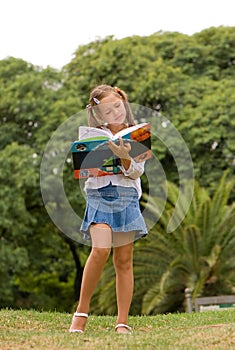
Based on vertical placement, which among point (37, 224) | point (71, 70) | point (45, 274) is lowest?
point (45, 274)

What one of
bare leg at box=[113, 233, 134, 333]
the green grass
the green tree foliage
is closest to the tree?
the green tree foliage

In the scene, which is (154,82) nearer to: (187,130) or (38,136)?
(187,130)

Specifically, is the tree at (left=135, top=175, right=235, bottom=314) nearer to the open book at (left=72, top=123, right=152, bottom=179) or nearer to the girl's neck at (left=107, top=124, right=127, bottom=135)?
the girl's neck at (left=107, top=124, right=127, bottom=135)

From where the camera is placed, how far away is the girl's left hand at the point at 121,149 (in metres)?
5.86

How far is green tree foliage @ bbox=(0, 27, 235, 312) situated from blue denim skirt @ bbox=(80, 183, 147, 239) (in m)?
15.6

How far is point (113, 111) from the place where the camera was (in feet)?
20.4

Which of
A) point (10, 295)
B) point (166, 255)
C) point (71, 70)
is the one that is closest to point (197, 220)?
point (166, 255)

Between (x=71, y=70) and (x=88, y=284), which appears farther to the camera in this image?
(x=71, y=70)

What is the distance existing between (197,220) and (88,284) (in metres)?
16.0

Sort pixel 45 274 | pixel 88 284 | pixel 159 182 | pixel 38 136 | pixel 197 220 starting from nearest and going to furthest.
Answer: pixel 88 284 → pixel 159 182 → pixel 197 220 → pixel 38 136 → pixel 45 274

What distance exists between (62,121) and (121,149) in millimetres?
18188

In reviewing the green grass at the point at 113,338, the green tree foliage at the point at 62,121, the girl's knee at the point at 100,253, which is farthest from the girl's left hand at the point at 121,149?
the green tree foliage at the point at 62,121

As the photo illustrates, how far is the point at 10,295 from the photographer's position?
964 inches

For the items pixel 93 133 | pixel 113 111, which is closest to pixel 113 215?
pixel 93 133
